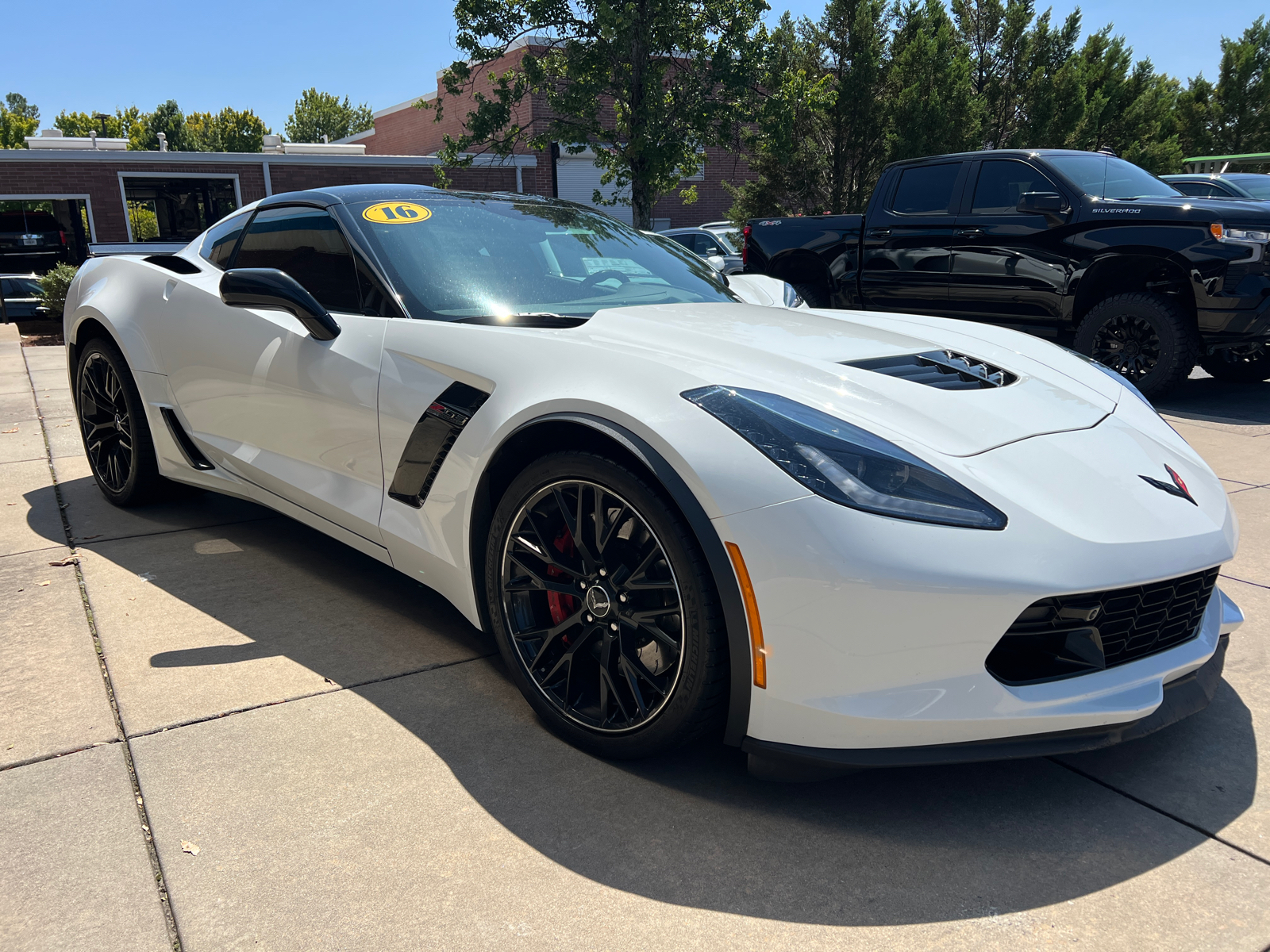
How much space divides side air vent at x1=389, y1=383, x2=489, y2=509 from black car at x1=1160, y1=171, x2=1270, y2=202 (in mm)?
10645

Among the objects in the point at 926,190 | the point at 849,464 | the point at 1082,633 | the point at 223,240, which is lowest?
the point at 1082,633

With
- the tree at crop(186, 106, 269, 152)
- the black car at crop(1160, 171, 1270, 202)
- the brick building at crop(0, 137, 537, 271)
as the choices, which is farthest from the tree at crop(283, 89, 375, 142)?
the black car at crop(1160, 171, 1270, 202)

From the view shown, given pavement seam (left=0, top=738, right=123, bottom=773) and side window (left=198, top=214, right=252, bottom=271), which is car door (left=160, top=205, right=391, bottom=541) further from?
pavement seam (left=0, top=738, right=123, bottom=773)

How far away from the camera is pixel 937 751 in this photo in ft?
6.42

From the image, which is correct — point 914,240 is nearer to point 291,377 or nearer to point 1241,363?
point 1241,363

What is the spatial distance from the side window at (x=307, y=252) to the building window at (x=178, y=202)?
952 inches

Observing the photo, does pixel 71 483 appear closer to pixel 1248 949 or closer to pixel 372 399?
pixel 372 399

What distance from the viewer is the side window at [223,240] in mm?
3908

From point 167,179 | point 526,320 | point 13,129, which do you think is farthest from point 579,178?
point 13,129

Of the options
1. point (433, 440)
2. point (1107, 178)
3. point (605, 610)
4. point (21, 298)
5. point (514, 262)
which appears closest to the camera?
point (605, 610)

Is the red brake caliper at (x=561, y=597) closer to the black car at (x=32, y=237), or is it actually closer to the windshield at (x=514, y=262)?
the windshield at (x=514, y=262)

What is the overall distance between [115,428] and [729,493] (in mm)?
3469

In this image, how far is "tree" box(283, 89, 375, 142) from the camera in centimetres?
7594

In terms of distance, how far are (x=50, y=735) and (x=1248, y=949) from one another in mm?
2760
